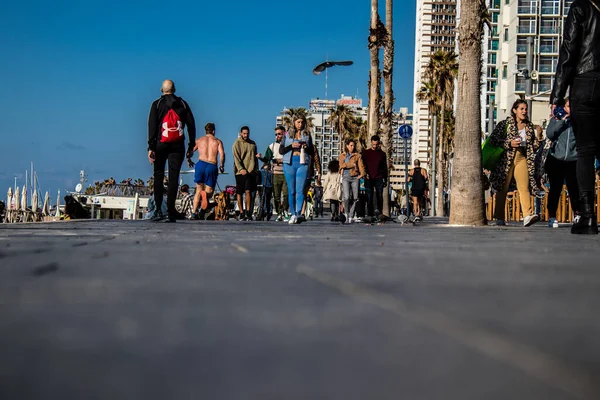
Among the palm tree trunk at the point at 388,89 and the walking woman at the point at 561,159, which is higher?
the palm tree trunk at the point at 388,89

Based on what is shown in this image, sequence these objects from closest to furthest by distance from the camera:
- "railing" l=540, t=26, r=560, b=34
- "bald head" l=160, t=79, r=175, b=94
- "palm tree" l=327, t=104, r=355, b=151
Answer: "bald head" l=160, t=79, r=175, b=94
"railing" l=540, t=26, r=560, b=34
"palm tree" l=327, t=104, r=355, b=151

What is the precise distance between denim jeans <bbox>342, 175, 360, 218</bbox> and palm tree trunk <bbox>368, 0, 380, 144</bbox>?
31.4 ft

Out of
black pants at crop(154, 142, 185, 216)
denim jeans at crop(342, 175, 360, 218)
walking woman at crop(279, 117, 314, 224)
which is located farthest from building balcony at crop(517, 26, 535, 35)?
black pants at crop(154, 142, 185, 216)

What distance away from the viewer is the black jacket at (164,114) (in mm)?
12969

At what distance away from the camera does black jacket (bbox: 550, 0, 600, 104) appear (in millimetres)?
8914

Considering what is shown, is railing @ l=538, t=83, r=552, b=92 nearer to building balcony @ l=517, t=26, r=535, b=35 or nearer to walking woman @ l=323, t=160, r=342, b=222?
building balcony @ l=517, t=26, r=535, b=35

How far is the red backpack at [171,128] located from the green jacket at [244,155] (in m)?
6.12

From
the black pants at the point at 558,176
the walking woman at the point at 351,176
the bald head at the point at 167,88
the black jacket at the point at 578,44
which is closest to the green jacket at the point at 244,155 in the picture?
the walking woman at the point at 351,176

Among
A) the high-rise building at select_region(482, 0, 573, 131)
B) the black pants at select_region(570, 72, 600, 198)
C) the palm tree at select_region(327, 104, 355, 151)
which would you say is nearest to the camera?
the black pants at select_region(570, 72, 600, 198)

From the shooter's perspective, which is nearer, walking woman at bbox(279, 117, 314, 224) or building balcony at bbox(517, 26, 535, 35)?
walking woman at bbox(279, 117, 314, 224)

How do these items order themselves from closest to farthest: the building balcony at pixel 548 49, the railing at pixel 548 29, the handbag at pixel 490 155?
the handbag at pixel 490 155 < the building balcony at pixel 548 49 < the railing at pixel 548 29

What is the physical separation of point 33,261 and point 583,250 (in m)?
3.07

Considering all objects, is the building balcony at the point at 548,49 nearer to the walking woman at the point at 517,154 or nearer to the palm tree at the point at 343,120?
the palm tree at the point at 343,120

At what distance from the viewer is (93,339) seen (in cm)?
142
